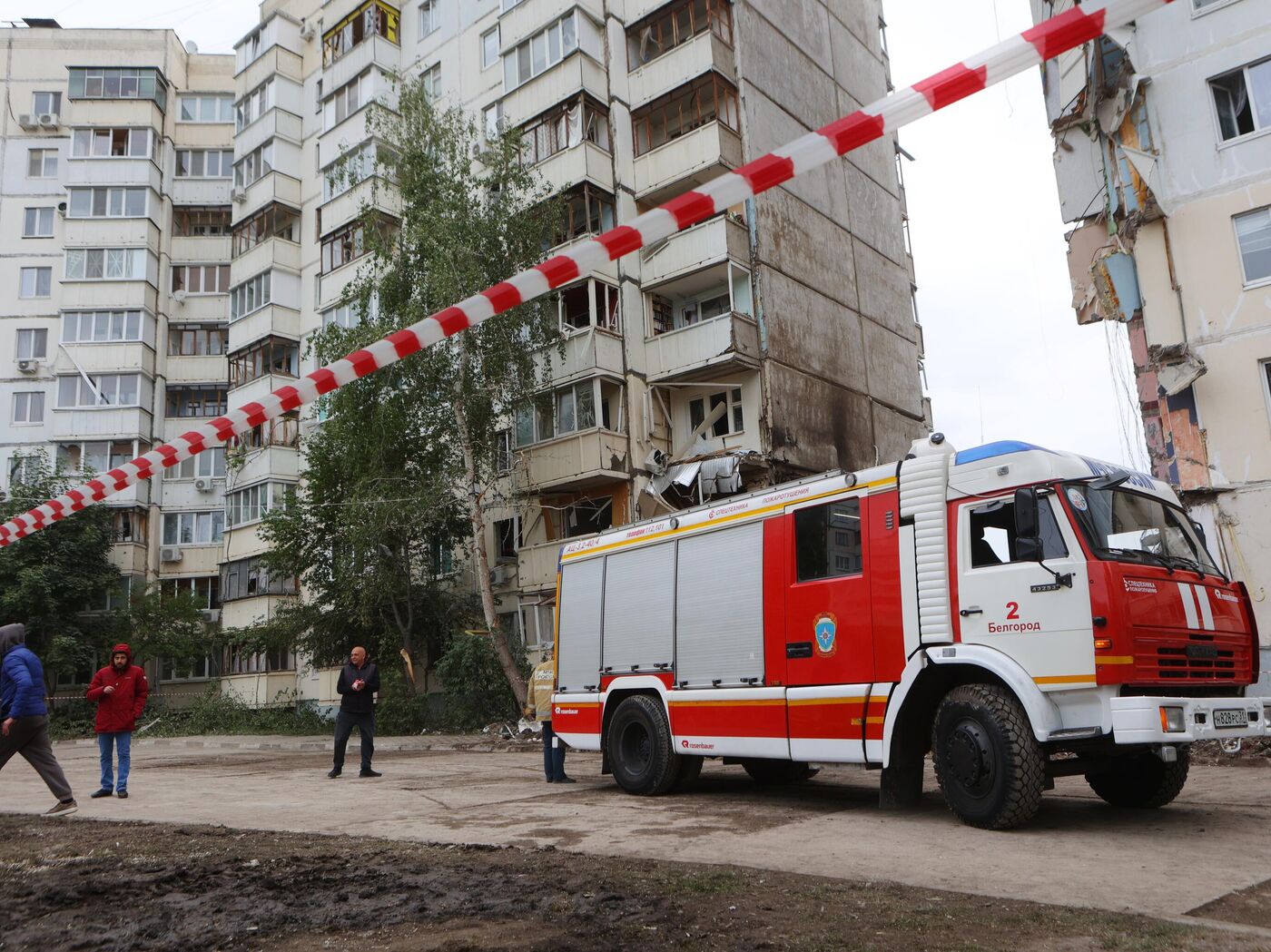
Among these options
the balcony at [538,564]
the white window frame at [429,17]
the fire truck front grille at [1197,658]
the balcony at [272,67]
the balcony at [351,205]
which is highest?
the balcony at [272,67]

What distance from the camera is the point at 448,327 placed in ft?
21.4

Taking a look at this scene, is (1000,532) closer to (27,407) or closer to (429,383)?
(429,383)

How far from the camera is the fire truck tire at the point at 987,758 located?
7395 millimetres

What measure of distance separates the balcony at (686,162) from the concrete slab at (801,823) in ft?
57.4

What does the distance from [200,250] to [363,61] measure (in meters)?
14.6

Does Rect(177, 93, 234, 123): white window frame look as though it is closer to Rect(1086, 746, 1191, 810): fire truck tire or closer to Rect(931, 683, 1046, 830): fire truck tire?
Rect(931, 683, 1046, 830): fire truck tire

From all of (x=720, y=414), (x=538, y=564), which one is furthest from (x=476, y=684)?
(x=720, y=414)

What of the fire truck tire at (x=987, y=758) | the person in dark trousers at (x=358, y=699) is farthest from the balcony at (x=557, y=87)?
the fire truck tire at (x=987, y=758)

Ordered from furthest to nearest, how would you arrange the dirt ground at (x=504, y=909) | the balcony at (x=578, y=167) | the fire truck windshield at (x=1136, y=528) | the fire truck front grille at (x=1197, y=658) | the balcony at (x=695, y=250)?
the balcony at (x=578, y=167), the balcony at (x=695, y=250), the fire truck windshield at (x=1136, y=528), the fire truck front grille at (x=1197, y=658), the dirt ground at (x=504, y=909)

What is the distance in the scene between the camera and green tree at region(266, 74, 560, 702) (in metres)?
24.8

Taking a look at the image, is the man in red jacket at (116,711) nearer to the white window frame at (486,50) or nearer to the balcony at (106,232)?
the white window frame at (486,50)

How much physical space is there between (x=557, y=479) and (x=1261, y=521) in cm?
1572

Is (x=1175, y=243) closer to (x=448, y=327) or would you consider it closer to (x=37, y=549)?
(x=448, y=327)

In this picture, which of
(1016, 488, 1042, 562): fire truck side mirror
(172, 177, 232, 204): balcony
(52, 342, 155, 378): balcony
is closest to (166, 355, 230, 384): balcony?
(52, 342, 155, 378): balcony
